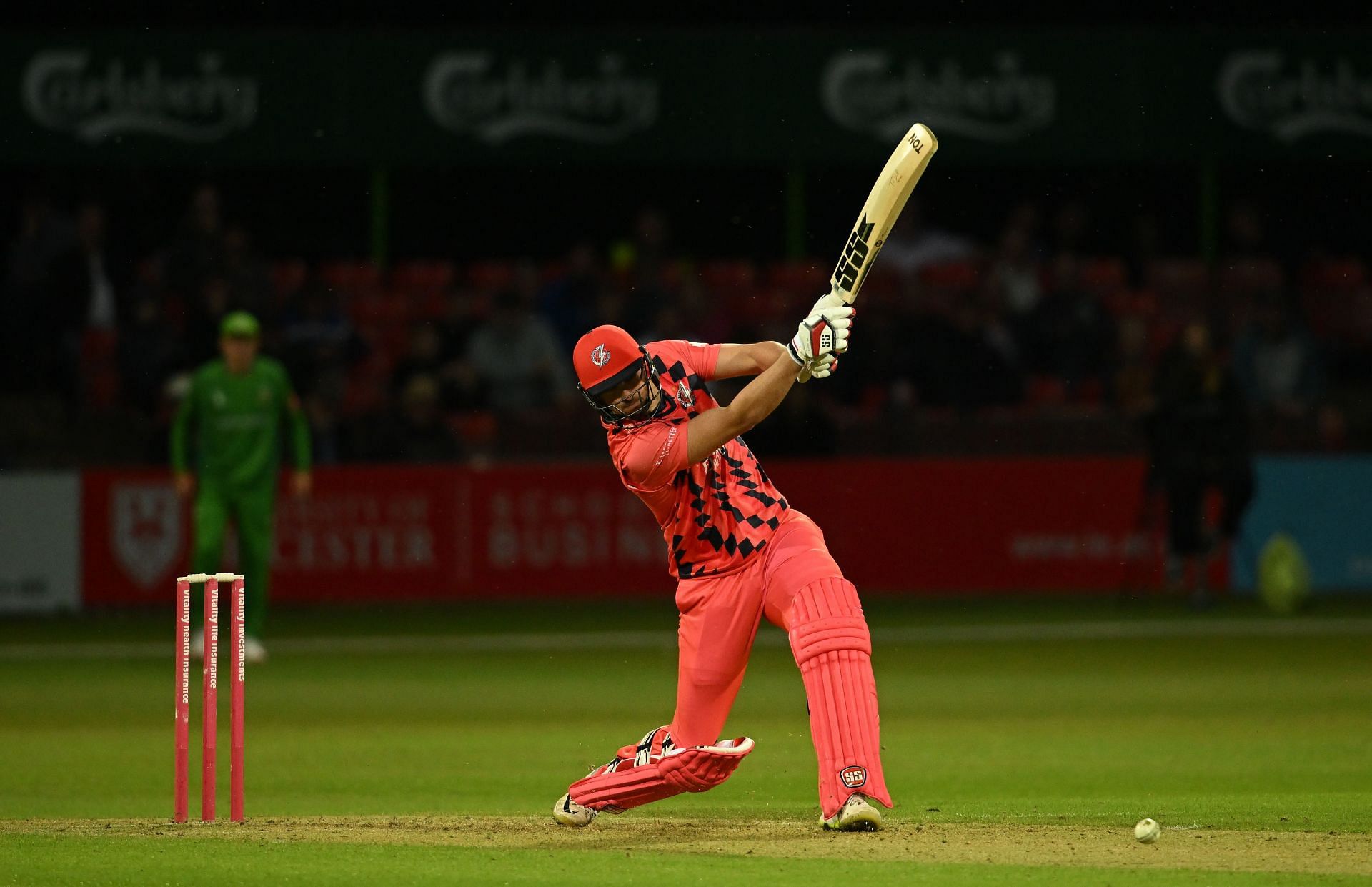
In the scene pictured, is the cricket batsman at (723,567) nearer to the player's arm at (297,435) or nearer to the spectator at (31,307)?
the player's arm at (297,435)

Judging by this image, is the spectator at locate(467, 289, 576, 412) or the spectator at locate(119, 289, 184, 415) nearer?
the spectator at locate(119, 289, 184, 415)

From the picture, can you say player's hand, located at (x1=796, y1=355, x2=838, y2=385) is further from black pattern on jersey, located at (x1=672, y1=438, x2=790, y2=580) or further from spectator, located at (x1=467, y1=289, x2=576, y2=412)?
spectator, located at (x1=467, y1=289, x2=576, y2=412)

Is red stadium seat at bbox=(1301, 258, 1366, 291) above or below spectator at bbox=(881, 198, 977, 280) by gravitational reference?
below

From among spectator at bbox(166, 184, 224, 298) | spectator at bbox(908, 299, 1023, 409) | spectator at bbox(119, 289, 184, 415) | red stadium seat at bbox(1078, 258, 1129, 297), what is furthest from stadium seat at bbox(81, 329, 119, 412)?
red stadium seat at bbox(1078, 258, 1129, 297)

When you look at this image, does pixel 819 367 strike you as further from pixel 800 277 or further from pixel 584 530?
pixel 800 277

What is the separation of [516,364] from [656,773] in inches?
461

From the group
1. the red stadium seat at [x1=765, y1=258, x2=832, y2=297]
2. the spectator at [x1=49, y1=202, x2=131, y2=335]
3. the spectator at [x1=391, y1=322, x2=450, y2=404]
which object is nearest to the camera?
the spectator at [x1=391, y1=322, x2=450, y2=404]

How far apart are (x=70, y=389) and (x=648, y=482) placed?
12257mm

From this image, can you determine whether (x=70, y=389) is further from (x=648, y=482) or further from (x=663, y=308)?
(x=648, y=482)

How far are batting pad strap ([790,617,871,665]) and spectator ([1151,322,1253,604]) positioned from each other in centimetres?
1036

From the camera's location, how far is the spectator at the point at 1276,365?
19109 millimetres

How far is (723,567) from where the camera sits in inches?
284

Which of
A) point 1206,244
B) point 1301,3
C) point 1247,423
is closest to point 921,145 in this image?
point 1247,423

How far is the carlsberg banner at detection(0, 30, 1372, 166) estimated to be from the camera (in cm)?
1833
